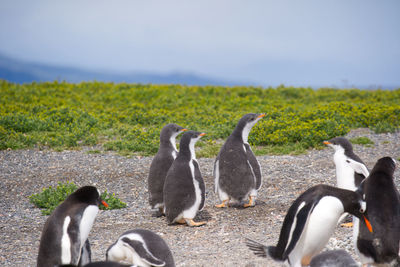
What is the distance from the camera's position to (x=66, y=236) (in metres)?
4.53

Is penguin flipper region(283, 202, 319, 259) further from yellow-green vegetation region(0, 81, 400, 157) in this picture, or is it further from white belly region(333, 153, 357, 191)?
yellow-green vegetation region(0, 81, 400, 157)

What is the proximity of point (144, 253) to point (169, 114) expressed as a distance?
34.7ft

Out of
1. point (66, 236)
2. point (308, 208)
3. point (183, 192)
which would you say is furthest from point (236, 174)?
point (66, 236)

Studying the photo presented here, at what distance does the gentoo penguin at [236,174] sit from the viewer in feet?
23.4

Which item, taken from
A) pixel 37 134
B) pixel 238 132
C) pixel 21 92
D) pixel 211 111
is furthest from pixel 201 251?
pixel 21 92

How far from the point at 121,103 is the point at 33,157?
21.3 feet

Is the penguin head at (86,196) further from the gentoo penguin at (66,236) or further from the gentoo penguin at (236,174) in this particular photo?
the gentoo penguin at (236,174)

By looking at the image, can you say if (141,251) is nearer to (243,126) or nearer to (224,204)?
(224,204)

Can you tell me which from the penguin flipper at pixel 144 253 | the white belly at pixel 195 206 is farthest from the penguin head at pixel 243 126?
the penguin flipper at pixel 144 253

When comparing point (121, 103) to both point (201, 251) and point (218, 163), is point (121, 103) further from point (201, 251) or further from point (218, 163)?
point (201, 251)

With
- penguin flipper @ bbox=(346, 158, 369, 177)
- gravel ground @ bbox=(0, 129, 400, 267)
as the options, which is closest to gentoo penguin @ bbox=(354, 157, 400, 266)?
gravel ground @ bbox=(0, 129, 400, 267)

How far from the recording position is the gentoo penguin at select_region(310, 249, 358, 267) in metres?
4.27

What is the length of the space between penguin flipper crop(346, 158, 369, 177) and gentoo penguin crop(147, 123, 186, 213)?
2556 millimetres

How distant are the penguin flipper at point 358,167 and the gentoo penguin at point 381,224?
4.72 feet
